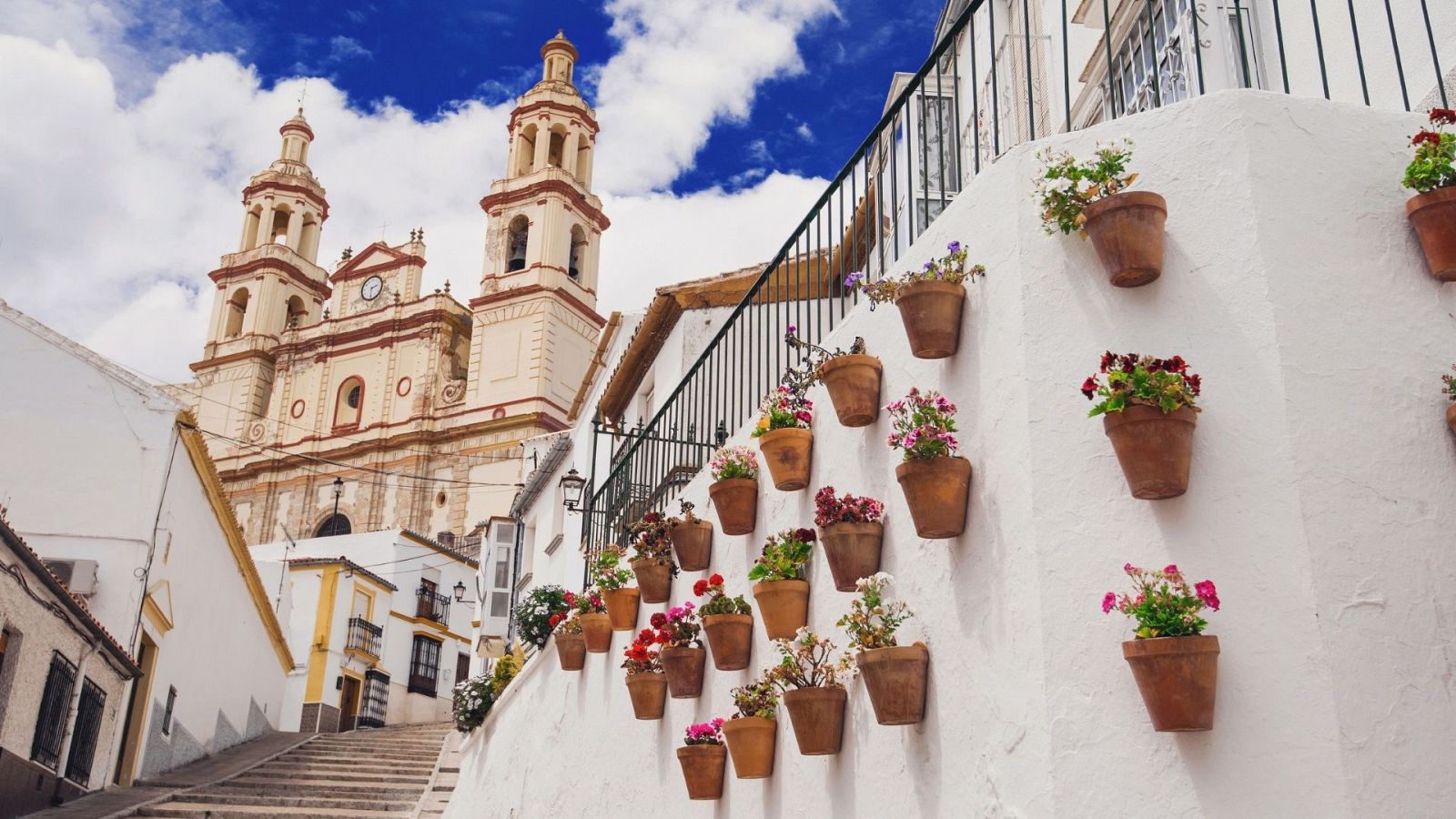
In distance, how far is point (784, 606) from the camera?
5.12m

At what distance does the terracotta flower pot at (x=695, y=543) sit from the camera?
6453 mm

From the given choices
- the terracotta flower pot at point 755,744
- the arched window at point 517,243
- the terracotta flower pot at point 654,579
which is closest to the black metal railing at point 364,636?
the arched window at point 517,243

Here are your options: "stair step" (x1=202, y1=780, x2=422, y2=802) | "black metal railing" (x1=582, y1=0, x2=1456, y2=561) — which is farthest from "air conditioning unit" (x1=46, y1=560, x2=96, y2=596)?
"black metal railing" (x1=582, y1=0, x2=1456, y2=561)

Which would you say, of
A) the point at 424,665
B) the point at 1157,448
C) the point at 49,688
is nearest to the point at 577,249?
the point at 424,665

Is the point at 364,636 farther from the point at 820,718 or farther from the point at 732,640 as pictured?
the point at 820,718

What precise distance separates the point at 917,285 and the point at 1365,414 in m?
1.45

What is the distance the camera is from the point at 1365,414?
3.62 meters

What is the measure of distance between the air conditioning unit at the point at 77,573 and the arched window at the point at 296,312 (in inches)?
1550

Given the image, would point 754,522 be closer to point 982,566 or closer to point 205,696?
point 982,566

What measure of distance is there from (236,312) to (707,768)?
164 feet

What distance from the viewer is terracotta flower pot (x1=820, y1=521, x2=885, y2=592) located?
4.61 meters

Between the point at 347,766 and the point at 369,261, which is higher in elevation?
the point at 369,261

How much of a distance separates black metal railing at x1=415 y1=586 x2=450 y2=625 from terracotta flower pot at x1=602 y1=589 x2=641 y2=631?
2805 cm

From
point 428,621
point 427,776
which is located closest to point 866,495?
point 427,776
